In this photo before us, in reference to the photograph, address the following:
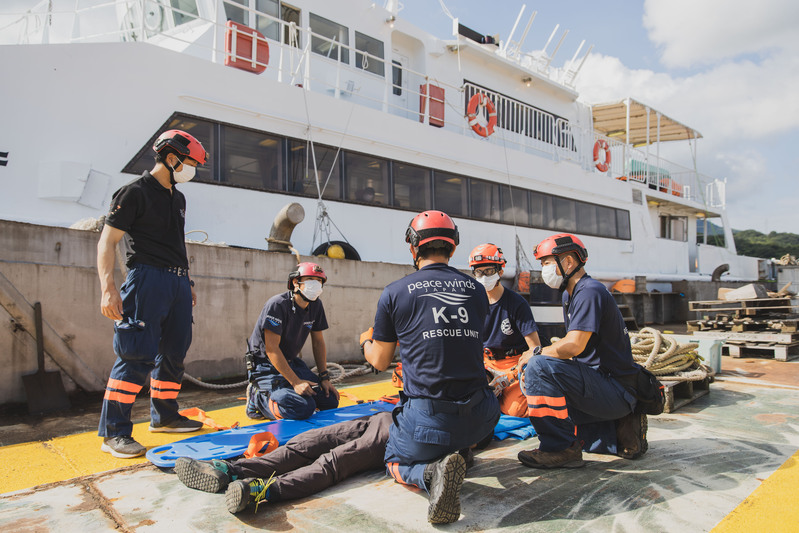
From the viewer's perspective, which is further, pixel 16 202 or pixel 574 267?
pixel 16 202

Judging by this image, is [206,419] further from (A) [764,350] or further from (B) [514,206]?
(B) [514,206]

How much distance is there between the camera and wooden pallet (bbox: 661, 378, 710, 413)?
3.85 metres

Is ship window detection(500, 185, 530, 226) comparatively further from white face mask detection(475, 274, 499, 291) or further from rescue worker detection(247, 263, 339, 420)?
rescue worker detection(247, 263, 339, 420)

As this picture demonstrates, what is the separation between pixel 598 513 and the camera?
6.78ft

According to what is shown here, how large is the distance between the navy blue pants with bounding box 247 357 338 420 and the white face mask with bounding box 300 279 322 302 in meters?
0.55

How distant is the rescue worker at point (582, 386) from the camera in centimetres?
263

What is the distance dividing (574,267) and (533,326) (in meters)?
0.94

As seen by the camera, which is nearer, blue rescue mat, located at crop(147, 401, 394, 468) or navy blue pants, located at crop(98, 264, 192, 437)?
blue rescue mat, located at crop(147, 401, 394, 468)

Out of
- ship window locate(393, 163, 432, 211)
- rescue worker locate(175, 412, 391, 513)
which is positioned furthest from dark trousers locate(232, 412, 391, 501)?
ship window locate(393, 163, 432, 211)

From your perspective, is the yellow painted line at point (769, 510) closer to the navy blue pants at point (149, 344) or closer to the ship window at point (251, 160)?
the navy blue pants at point (149, 344)

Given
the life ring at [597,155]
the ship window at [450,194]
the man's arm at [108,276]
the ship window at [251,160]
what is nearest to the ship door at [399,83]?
the ship window at [450,194]

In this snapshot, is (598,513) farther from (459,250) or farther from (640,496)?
(459,250)

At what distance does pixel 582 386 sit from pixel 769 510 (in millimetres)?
880

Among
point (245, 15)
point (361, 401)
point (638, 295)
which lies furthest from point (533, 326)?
point (638, 295)
